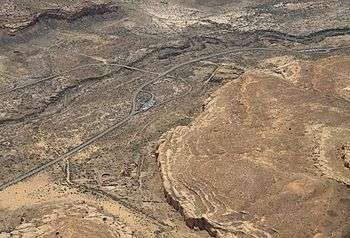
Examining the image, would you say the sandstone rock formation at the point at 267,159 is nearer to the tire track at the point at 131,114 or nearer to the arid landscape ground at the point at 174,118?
the arid landscape ground at the point at 174,118

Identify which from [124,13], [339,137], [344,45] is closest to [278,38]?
[344,45]

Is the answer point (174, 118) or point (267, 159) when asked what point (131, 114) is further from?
point (267, 159)

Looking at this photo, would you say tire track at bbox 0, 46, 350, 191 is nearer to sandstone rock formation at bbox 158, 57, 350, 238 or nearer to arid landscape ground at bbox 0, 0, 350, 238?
arid landscape ground at bbox 0, 0, 350, 238

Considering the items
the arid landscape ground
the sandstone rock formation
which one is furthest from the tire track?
the sandstone rock formation

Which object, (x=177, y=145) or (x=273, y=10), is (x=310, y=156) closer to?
(x=177, y=145)

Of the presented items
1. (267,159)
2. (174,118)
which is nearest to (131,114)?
(174,118)

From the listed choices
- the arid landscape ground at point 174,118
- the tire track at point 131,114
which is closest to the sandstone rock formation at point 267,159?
the arid landscape ground at point 174,118

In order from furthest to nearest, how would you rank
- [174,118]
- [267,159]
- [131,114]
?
1. [131,114]
2. [174,118]
3. [267,159]
